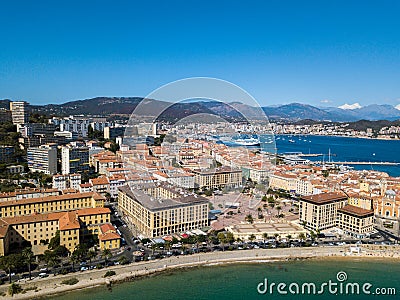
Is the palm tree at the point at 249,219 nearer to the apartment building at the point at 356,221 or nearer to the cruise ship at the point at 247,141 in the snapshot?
the apartment building at the point at 356,221

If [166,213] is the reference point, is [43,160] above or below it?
above

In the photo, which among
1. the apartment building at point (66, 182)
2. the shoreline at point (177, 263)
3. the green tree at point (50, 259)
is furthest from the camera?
the apartment building at point (66, 182)

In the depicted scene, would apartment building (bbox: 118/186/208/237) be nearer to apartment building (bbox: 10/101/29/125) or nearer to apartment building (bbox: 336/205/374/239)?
apartment building (bbox: 336/205/374/239)

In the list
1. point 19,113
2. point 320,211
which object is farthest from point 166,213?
point 19,113

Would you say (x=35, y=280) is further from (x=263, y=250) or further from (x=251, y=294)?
(x=263, y=250)

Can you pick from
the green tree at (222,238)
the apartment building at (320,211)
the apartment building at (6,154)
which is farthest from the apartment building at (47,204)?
the apartment building at (6,154)

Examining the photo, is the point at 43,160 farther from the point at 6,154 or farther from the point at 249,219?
the point at 249,219
